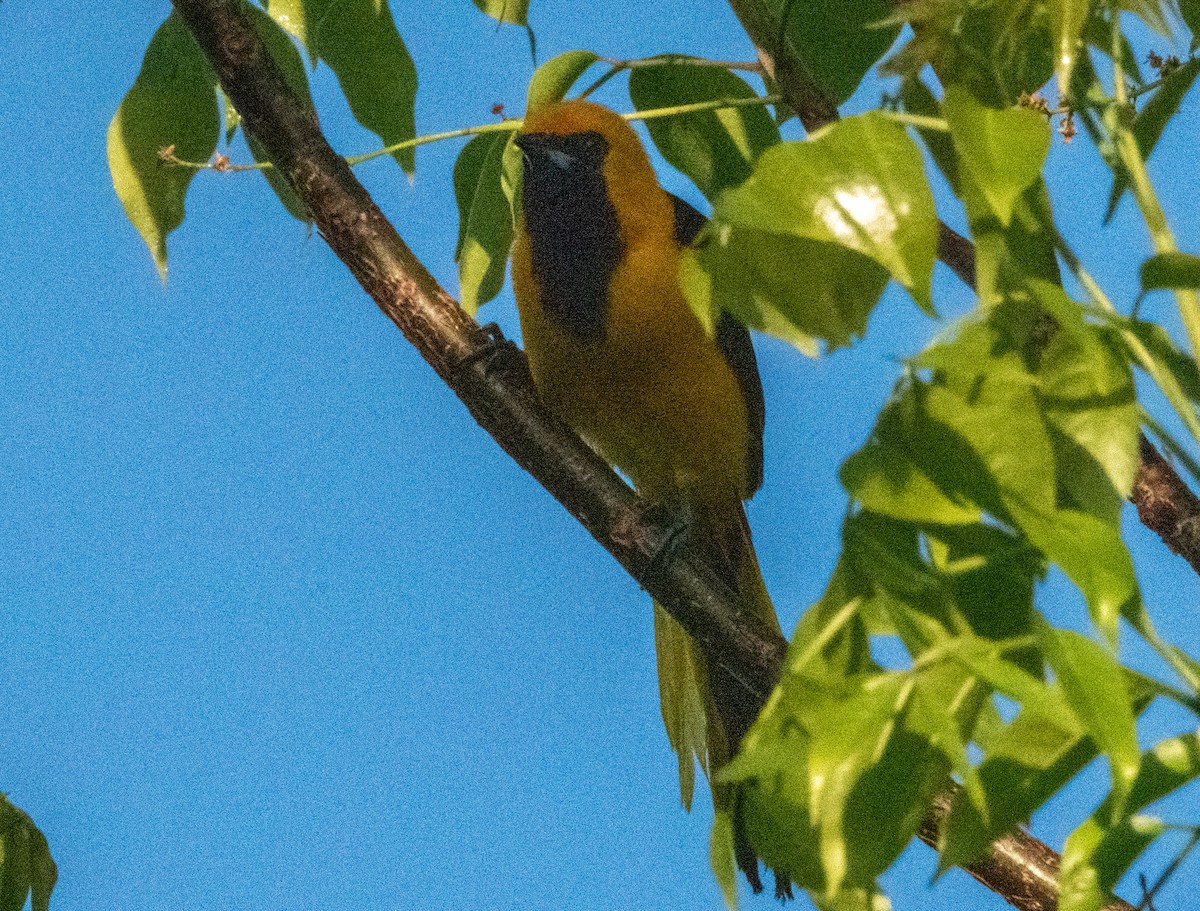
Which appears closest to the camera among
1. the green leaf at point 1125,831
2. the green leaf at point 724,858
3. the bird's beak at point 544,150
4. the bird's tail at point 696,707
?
the green leaf at point 1125,831

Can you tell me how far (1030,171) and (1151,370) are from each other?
5.2 inches

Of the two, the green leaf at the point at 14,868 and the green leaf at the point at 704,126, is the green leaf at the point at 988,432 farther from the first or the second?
the green leaf at the point at 14,868

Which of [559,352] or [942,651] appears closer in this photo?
[942,651]

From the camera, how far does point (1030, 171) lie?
81 cm

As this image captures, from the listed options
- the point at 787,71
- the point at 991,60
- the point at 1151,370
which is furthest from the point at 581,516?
the point at 1151,370

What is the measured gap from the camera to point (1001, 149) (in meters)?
0.82

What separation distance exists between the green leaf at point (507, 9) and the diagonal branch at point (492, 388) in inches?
12.0

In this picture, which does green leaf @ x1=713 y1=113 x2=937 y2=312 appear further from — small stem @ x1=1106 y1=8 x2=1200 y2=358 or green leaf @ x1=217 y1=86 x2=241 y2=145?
green leaf @ x1=217 y1=86 x2=241 y2=145

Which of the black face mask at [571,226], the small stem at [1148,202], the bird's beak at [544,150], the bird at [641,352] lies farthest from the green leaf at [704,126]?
the bird's beak at [544,150]

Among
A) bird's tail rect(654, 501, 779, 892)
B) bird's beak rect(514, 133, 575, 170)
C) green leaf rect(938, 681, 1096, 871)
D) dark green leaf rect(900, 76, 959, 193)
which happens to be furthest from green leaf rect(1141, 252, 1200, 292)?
bird's beak rect(514, 133, 575, 170)

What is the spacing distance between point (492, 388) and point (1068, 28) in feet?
3.76

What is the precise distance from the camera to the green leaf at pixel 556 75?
1.56 metres

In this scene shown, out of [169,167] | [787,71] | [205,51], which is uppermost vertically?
[205,51]

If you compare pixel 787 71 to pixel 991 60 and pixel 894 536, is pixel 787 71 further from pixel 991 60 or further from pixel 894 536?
pixel 894 536
